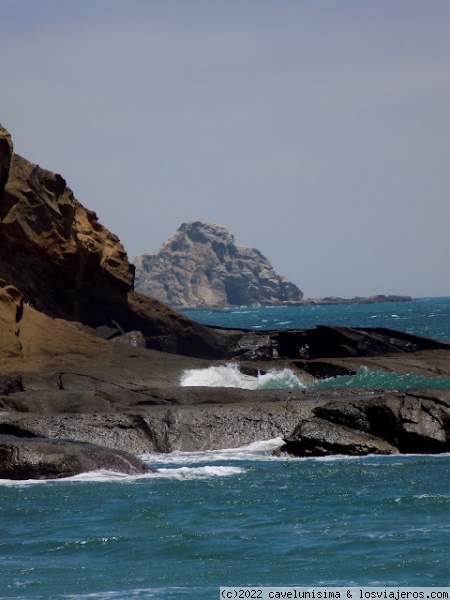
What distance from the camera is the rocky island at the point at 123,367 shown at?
24688 millimetres

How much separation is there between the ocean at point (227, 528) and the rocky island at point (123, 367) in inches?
32.0

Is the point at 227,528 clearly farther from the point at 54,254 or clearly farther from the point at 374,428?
the point at 54,254

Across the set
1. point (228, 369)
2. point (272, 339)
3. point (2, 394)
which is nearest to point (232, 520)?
point (2, 394)

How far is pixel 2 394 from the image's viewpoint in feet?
98.2

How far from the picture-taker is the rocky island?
2469 centimetres

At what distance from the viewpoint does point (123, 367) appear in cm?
3338

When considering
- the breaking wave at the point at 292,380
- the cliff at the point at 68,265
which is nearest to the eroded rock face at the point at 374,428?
the breaking wave at the point at 292,380

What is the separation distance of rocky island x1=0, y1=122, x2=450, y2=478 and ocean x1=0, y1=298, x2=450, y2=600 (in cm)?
81

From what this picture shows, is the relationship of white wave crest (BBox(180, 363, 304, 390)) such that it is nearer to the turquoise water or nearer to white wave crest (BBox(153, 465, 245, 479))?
white wave crest (BBox(153, 465, 245, 479))

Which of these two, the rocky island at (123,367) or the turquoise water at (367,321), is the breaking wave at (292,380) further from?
the turquoise water at (367,321)

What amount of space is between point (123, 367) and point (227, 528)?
1616cm

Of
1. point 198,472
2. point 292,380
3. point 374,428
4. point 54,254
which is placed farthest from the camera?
point 54,254

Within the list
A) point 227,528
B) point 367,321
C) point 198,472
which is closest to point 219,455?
point 198,472

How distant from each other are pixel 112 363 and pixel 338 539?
740 inches
